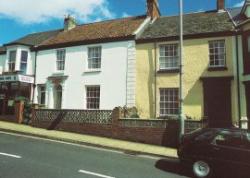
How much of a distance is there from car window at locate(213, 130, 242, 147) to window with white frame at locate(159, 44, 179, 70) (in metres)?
10.6

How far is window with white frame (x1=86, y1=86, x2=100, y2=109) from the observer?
2236cm

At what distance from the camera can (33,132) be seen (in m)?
17.4

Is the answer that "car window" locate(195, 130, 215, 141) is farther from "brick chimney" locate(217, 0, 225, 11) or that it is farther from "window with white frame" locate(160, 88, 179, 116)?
"brick chimney" locate(217, 0, 225, 11)

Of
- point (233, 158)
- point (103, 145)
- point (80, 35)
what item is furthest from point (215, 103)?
point (80, 35)

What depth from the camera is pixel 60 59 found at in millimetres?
24531

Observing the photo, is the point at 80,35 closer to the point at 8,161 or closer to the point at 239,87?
the point at 239,87

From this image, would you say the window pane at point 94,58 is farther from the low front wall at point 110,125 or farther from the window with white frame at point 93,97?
the low front wall at point 110,125

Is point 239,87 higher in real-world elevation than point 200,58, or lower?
lower

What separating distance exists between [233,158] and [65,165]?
215 inches

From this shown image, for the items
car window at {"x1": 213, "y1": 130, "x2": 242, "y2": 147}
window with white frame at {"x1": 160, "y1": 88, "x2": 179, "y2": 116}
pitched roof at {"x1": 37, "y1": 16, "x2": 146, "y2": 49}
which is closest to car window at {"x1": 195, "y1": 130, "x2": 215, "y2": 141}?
car window at {"x1": 213, "y1": 130, "x2": 242, "y2": 147}

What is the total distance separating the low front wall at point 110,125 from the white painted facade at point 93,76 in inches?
121

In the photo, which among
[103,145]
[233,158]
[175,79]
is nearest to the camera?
[233,158]

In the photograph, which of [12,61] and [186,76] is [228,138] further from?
[12,61]

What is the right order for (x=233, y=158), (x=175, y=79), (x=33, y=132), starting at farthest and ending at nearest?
1. (x=175, y=79)
2. (x=33, y=132)
3. (x=233, y=158)
